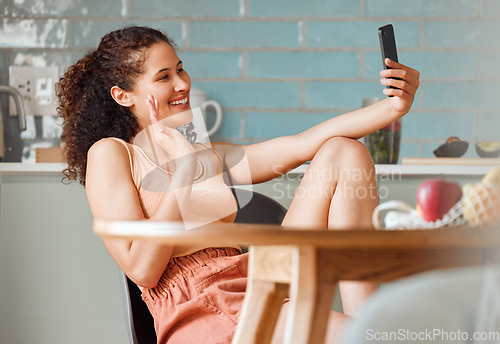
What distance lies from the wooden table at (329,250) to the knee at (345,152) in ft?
1.89

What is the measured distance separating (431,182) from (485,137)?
5.29 feet

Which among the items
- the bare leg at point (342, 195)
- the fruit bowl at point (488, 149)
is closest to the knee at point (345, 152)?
the bare leg at point (342, 195)

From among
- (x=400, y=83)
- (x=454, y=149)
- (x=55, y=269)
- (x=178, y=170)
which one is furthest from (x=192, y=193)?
(x=454, y=149)

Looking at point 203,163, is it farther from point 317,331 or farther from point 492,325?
point 492,325

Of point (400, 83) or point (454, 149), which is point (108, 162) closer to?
point (400, 83)

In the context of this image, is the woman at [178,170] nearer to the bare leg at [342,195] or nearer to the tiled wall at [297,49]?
the bare leg at [342,195]

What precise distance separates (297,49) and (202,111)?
0.43 metres

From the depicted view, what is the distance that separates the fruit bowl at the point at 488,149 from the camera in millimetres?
1932

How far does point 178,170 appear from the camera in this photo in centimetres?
127

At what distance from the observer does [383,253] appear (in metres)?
0.73

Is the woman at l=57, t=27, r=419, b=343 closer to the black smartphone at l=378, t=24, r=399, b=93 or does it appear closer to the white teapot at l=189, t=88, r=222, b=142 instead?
the black smartphone at l=378, t=24, r=399, b=93

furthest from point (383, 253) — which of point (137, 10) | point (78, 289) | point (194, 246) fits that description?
point (137, 10)

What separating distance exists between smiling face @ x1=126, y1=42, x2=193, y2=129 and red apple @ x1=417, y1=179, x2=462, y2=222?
82cm

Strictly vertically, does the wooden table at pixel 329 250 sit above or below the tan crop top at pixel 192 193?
above
